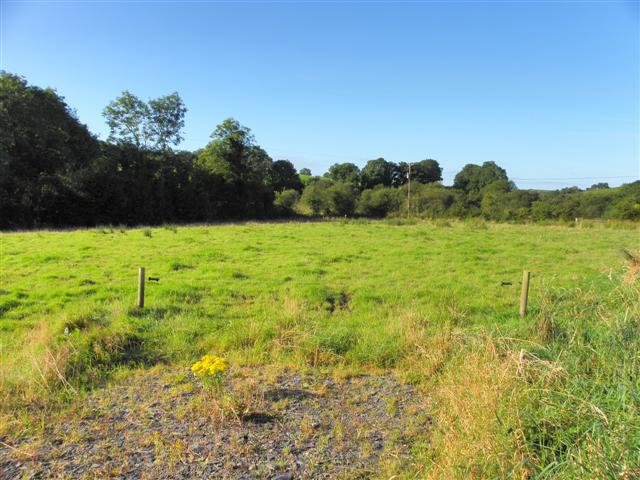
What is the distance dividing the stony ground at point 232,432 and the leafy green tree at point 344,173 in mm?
81836

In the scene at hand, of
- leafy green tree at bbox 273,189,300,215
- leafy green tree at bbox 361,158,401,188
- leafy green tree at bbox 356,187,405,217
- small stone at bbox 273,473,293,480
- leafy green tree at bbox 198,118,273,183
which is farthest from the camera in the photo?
leafy green tree at bbox 361,158,401,188

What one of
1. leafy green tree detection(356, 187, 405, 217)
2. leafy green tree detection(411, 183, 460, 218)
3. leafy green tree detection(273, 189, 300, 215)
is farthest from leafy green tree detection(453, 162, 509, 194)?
leafy green tree detection(273, 189, 300, 215)

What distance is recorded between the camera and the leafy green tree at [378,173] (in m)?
84.9

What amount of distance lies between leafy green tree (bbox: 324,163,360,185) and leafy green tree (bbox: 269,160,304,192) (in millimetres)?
14966

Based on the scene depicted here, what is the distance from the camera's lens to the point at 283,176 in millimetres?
71562

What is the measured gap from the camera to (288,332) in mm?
6492

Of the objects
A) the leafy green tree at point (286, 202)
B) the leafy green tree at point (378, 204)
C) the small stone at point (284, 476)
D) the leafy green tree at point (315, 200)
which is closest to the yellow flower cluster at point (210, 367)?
the small stone at point (284, 476)

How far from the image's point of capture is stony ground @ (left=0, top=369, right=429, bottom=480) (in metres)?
3.69

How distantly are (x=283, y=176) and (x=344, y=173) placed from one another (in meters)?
21.5

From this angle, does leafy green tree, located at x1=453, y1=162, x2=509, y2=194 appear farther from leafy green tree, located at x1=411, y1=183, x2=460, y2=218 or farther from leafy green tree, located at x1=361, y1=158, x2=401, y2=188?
leafy green tree, located at x1=411, y1=183, x2=460, y2=218

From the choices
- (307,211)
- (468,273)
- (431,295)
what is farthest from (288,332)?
(307,211)

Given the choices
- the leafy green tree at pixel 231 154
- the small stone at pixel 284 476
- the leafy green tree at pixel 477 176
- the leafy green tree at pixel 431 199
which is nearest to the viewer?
the small stone at pixel 284 476

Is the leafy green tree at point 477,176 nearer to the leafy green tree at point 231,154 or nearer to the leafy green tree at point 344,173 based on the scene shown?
the leafy green tree at point 344,173

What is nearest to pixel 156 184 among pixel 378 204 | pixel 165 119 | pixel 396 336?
pixel 165 119
